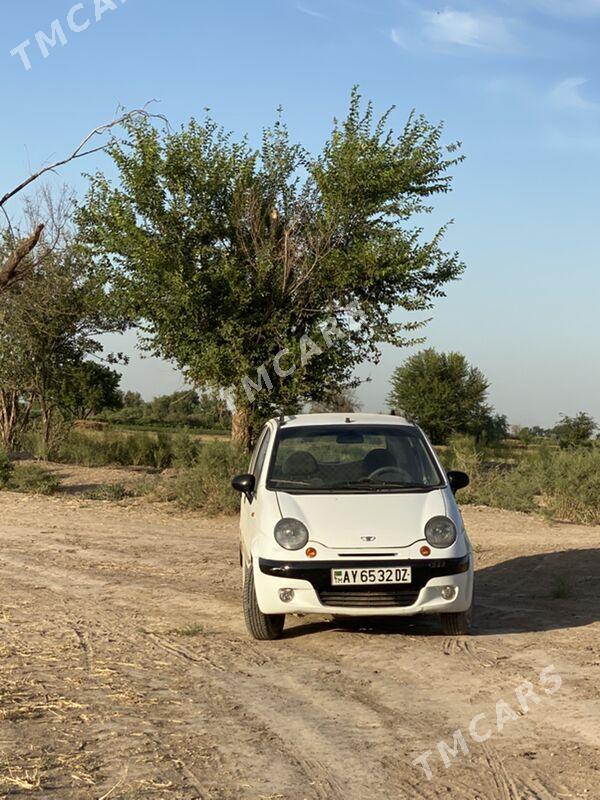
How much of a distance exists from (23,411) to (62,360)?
135 inches

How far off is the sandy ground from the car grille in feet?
1.22

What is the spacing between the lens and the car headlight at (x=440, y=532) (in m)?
7.84

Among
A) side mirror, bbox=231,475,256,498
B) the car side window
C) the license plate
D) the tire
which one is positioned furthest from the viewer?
the car side window

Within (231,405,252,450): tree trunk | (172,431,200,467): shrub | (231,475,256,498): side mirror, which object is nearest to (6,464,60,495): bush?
(172,431,200,467): shrub

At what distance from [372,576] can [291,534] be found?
72 centimetres

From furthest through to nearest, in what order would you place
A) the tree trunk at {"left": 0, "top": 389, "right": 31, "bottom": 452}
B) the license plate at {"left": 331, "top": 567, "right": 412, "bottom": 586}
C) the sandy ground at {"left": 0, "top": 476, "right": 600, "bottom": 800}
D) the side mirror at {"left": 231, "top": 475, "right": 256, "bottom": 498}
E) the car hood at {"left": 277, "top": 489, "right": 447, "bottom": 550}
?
the tree trunk at {"left": 0, "top": 389, "right": 31, "bottom": 452} < the side mirror at {"left": 231, "top": 475, "right": 256, "bottom": 498} < the car hood at {"left": 277, "top": 489, "right": 447, "bottom": 550} < the license plate at {"left": 331, "top": 567, "right": 412, "bottom": 586} < the sandy ground at {"left": 0, "top": 476, "right": 600, "bottom": 800}

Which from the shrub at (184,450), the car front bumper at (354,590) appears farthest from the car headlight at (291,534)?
the shrub at (184,450)

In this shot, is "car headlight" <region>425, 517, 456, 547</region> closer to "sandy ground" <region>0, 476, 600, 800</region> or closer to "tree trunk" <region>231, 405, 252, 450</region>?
"sandy ground" <region>0, 476, 600, 800</region>

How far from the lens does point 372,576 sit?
7.63 metres

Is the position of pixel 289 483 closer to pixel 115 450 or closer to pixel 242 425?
pixel 242 425

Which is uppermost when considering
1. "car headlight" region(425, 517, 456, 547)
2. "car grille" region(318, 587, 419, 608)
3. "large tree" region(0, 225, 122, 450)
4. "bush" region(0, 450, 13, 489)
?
"large tree" region(0, 225, 122, 450)

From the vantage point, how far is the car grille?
25.2 feet

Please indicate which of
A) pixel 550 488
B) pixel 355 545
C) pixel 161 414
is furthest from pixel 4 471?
pixel 161 414

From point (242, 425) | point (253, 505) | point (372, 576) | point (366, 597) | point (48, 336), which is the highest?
point (48, 336)
